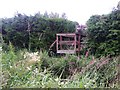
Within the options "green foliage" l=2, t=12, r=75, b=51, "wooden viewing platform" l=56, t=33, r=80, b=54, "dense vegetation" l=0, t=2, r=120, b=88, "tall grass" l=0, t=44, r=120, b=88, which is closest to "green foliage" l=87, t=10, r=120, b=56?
"dense vegetation" l=0, t=2, r=120, b=88

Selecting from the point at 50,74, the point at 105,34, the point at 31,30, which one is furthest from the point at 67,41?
the point at 50,74

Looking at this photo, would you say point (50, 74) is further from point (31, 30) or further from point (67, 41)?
point (31, 30)

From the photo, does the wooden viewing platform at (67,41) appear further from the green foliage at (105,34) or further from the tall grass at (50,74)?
the tall grass at (50,74)

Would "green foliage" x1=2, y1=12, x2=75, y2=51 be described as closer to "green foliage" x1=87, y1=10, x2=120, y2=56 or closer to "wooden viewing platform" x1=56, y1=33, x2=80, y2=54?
"wooden viewing platform" x1=56, y1=33, x2=80, y2=54

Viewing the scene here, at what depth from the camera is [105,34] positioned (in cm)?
558

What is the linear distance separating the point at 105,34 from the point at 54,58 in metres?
1.53

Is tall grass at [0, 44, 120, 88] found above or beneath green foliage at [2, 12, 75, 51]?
beneath

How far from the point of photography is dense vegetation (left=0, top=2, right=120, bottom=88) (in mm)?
2666

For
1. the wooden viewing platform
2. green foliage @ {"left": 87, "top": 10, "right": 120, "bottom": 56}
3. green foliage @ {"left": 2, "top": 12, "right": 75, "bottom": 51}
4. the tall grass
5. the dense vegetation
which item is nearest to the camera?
the tall grass

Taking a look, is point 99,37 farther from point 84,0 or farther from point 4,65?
point 4,65

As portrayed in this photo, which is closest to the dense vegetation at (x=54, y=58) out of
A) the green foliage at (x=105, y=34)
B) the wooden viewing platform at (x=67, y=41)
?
the green foliage at (x=105, y=34)

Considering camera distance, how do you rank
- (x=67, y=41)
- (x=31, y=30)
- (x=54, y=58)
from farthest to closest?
(x=31, y=30), (x=67, y=41), (x=54, y=58)

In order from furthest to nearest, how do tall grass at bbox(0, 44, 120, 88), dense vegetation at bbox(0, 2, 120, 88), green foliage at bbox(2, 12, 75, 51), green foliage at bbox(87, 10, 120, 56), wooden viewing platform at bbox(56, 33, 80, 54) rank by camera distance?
green foliage at bbox(2, 12, 75, 51) → wooden viewing platform at bbox(56, 33, 80, 54) → green foliage at bbox(87, 10, 120, 56) → dense vegetation at bbox(0, 2, 120, 88) → tall grass at bbox(0, 44, 120, 88)

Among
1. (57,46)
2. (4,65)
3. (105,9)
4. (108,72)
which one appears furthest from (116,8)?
(4,65)
